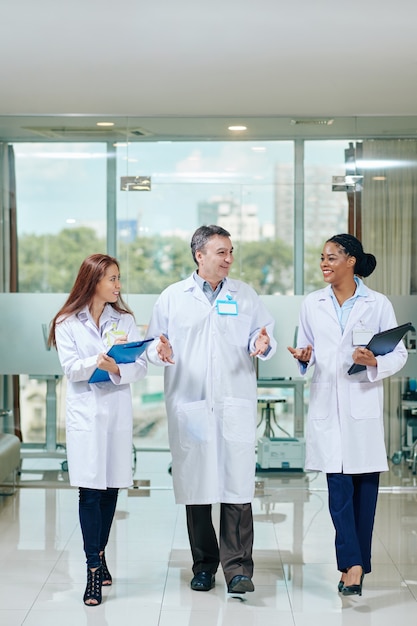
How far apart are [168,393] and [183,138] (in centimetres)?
319

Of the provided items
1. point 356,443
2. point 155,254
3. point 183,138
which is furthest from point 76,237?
point 356,443

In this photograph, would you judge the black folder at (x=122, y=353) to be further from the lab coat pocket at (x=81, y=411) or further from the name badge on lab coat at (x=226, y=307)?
the name badge on lab coat at (x=226, y=307)

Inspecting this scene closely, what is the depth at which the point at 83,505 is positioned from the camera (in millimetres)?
4258

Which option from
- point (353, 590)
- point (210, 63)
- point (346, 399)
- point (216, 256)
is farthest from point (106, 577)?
point (210, 63)

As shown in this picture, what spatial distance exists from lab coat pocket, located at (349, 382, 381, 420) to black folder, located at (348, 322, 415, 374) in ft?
0.28

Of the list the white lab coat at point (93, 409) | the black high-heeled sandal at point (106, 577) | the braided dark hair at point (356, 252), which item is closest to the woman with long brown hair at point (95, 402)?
the white lab coat at point (93, 409)

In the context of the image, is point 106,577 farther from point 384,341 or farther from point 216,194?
point 216,194

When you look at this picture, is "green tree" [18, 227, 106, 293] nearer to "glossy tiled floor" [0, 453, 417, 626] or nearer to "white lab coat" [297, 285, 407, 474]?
"glossy tiled floor" [0, 453, 417, 626]

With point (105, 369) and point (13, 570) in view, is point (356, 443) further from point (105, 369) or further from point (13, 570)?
point (13, 570)

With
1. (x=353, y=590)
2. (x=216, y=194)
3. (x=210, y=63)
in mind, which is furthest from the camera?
(x=216, y=194)

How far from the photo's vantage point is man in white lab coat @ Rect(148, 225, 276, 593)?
4340mm

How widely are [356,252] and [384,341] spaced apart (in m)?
0.51

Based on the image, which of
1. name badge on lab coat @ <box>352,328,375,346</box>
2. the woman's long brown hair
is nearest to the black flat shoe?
name badge on lab coat @ <box>352,328,375,346</box>

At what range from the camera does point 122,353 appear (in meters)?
4.10
